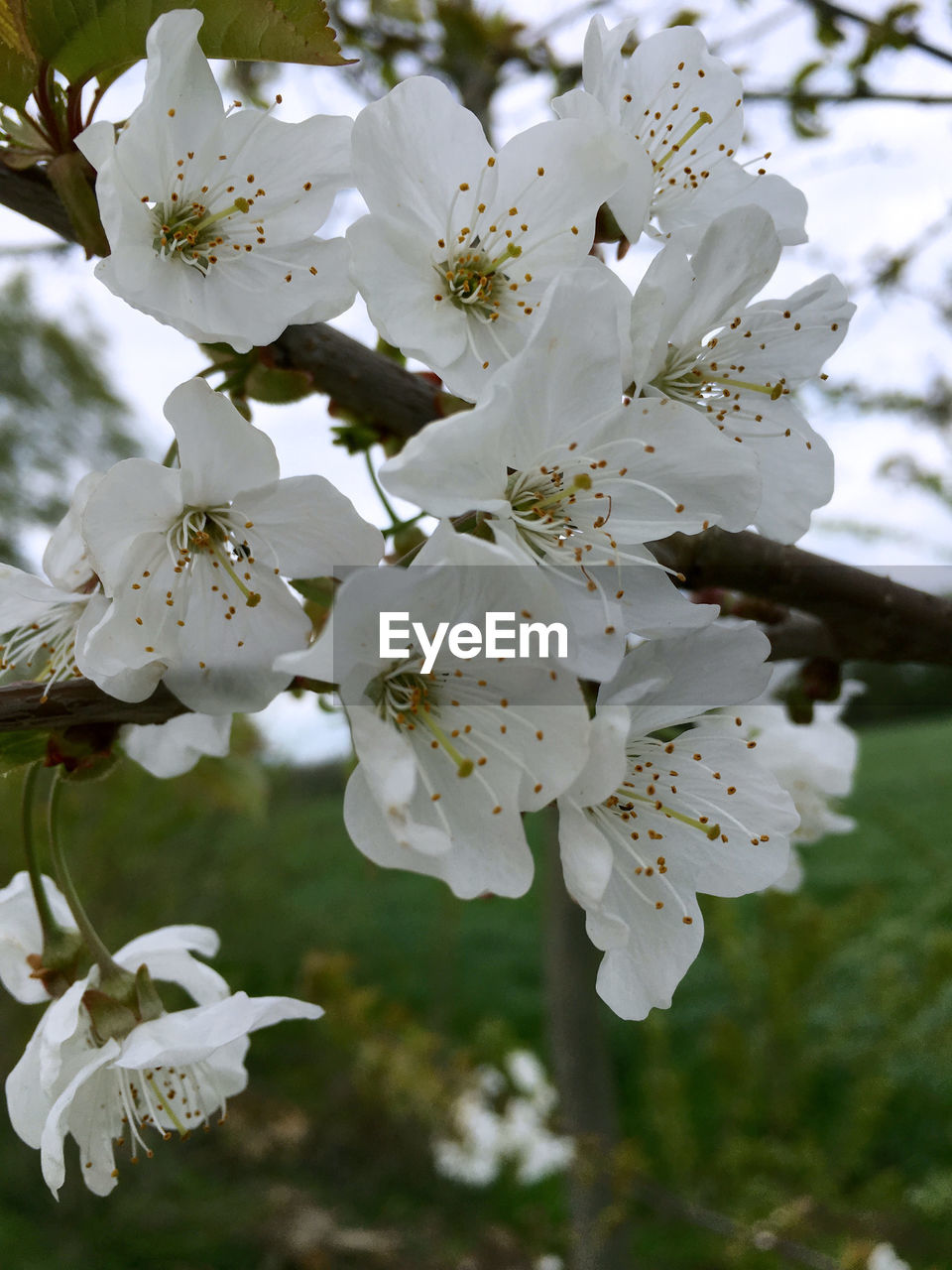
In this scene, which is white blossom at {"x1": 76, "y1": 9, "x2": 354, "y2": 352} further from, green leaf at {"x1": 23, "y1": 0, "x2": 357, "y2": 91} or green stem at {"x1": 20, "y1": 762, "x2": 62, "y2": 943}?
green stem at {"x1": 20, "y1": 762, "x2": 62, "y2": 943}

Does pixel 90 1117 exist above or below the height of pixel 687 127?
below

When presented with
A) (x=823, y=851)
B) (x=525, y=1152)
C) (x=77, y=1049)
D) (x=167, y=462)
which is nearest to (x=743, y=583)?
(x=167, y=462)

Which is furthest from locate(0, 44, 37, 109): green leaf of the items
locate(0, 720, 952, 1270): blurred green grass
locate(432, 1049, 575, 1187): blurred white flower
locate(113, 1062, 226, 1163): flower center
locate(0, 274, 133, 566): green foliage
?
locate(0, 274, 133, 566): green foliage

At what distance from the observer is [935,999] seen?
2039 millimetres

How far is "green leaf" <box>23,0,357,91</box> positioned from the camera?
1.41 feet

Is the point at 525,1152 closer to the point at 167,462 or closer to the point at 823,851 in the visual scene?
the point at 823,851

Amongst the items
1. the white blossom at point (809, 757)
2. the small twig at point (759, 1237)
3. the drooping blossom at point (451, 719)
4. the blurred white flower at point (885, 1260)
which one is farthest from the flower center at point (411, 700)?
the blurred white flower at point (885, 1260)

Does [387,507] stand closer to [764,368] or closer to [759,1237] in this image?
[764,368]

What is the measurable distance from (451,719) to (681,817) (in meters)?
0.12

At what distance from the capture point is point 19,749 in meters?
0.47

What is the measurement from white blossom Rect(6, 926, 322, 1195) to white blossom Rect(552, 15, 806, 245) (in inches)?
16.5

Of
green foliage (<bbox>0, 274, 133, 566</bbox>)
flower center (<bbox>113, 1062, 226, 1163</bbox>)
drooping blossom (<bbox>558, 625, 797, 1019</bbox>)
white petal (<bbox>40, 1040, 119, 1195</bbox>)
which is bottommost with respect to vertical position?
green foliage (<bbox>0, 274, 133, 566</bbox>)

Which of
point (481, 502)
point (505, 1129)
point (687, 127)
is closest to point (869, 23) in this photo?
point (687, 127)

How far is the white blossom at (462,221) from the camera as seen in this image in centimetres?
42
